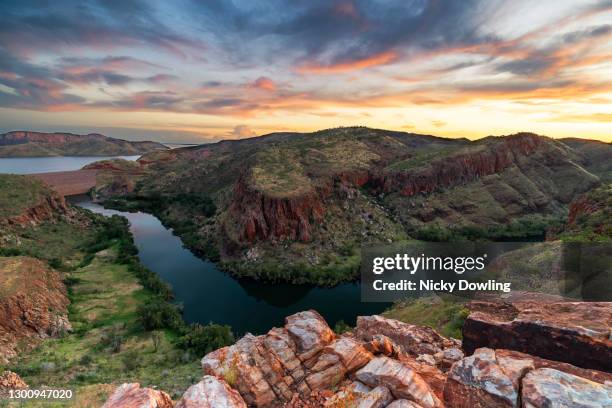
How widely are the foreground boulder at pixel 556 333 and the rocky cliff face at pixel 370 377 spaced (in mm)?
171

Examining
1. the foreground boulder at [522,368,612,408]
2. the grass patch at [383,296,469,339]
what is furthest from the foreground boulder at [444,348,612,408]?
the grass patch at [383,296,469,339]

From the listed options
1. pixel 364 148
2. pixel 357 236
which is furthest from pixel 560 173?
pixel 357 236

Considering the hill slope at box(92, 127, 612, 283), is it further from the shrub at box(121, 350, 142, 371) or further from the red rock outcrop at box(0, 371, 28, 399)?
the red rock outcrop at box(0, 371, 28, 399)

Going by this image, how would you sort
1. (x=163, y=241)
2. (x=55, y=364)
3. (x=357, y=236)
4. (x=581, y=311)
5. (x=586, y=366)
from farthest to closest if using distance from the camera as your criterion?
(x=163, y=241) → (x=357, y=236) → (x=55, y=364) → (x=581, y=311) → (x=586, y=366)

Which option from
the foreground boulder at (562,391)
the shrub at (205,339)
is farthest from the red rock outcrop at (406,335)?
the shrub at (205,339)

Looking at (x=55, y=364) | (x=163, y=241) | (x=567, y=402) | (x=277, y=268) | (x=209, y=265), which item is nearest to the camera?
(x=567, y=402)

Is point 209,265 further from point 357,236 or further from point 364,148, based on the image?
point 364,148

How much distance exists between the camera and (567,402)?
8398 mm

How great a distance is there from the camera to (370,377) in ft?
38.9

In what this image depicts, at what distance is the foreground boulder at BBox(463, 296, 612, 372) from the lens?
34.5ft

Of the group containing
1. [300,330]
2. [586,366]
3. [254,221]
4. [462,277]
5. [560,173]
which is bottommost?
[462,277]

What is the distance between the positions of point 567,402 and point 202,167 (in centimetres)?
16428

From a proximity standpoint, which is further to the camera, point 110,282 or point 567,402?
point 110,282

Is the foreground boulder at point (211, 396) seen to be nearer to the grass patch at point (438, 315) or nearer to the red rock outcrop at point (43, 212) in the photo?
the grass patch at point (438, 315)
